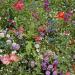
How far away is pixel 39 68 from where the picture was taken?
486 cm

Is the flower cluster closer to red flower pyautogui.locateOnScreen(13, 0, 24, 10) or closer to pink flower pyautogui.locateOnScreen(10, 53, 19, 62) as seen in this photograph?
pink flower pyautogui.locateOnScreen(10, 53, 19, 62)

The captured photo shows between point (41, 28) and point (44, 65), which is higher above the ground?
point (41, 28)

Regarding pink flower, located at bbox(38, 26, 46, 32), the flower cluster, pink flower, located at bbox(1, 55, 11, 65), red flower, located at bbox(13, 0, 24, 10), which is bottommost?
the flower cluster

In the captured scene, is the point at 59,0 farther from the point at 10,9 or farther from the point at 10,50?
the point at 10,50

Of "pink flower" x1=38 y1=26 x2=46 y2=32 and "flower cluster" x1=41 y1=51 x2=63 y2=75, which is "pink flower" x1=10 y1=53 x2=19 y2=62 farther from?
"pink flower" x1=38 y1=26 x2=46 y2=32

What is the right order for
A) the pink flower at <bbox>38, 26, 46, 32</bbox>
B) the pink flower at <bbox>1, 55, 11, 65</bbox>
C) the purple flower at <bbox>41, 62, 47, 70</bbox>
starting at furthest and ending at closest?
the pink flower at <bbox>38, 26, 46, 32</bbox> → the purple flower at <bbox>41, 62, 47, 70</bbox> → the pink flower at <bbox>1, 55, 11, 65</bbox>

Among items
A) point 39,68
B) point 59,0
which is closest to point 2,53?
point 39,68

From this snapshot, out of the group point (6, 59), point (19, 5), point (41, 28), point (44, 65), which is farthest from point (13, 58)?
point (19, 5)

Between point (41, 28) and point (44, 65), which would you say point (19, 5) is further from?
point (44, 65)

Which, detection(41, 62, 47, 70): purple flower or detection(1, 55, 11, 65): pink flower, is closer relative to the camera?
detection(1, 55, 11, 65): pink flower

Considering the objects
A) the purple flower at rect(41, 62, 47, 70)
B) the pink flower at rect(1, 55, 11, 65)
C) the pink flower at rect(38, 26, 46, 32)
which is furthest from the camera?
the pink flower at rect(38, 26, 46, 32)

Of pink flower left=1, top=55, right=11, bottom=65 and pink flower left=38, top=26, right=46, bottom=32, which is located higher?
pink flower left=38, top=26, right=46, bottom=32

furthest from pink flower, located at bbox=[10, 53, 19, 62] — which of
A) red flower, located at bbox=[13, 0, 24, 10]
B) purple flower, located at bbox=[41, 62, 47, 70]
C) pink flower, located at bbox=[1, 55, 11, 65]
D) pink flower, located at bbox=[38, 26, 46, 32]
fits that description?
red flower, located at bbox=[13, 0, 24, 10]

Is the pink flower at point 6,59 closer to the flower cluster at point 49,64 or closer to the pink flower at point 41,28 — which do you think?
the flower cluster at point 49,64
